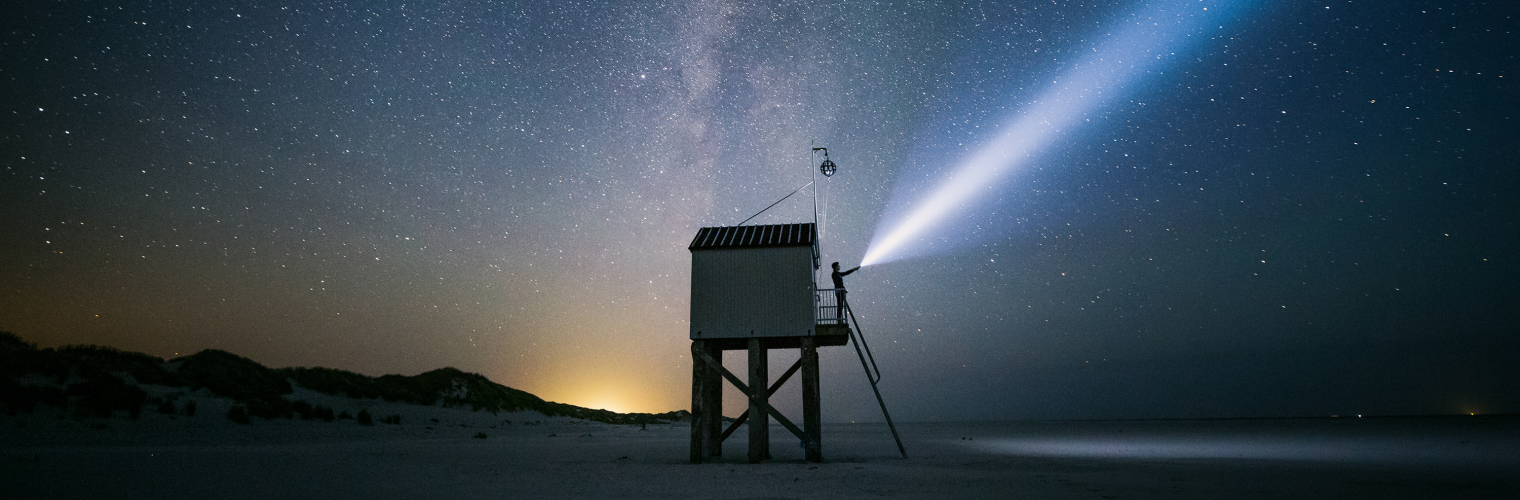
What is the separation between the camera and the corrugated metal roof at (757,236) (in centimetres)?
1573

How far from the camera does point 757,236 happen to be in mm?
16188

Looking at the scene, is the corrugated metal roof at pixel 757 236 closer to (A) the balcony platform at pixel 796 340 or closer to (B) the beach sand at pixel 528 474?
(A) the balcony platform at pixel 796 340

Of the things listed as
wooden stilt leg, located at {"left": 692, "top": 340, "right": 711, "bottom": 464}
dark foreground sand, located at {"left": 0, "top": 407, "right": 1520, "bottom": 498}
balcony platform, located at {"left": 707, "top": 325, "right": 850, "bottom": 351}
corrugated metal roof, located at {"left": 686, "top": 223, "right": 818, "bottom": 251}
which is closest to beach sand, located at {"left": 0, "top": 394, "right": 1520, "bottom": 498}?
dark foreground sand, located at {"left": 0, "top": 407, "right": 1520, "bottom": 498}

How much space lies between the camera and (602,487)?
10.8 metres

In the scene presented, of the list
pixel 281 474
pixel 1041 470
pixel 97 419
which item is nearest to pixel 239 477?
pixel 281 474

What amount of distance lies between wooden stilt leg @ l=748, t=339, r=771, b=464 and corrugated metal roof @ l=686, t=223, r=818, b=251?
227 centimetres

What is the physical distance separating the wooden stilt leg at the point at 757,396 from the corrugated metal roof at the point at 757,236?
2.27m

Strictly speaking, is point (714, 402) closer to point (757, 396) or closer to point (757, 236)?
point (757, 396)

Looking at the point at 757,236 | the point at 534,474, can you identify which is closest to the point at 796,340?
the point at 757,236

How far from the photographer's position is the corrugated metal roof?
1573cm


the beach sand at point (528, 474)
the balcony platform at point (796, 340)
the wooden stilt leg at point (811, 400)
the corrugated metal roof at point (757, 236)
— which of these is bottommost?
the beach sand at point (528, 474)

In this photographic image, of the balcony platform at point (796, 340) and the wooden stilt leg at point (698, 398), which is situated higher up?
the balcony platform at point (796, 340)

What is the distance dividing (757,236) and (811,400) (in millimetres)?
3989

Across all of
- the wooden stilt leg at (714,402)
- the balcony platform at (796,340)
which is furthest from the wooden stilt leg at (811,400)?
the wooden stilt leg at (714,402)
